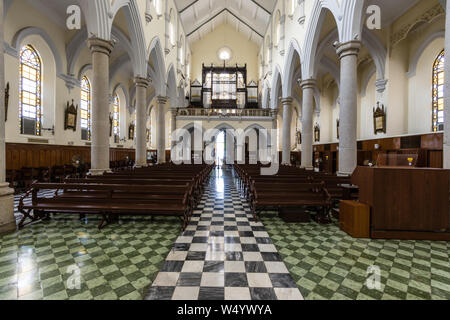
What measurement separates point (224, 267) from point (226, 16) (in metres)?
29.7

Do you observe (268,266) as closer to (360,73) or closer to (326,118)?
(360,73)

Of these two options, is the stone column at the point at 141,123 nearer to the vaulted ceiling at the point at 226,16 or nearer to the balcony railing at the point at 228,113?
the balcony railing at the point at 228,113

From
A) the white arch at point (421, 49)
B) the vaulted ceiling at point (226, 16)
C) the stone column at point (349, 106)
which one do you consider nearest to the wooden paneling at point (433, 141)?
the white arch at point (421, 49)

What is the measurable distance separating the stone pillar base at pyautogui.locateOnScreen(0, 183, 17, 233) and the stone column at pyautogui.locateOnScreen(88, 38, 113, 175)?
312cm

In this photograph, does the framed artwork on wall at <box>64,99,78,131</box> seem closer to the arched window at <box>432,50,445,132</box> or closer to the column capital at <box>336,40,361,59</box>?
the column capital at <box>336,40,361,59</box>

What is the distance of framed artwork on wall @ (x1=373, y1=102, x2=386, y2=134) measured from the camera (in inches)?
452

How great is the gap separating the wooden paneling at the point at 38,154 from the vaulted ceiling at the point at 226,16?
1452 cm

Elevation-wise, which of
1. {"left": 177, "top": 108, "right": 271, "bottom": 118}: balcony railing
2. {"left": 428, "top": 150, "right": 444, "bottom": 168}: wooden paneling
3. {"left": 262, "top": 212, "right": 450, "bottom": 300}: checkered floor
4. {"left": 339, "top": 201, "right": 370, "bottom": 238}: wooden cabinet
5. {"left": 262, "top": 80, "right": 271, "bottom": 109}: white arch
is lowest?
{"left": 262, "top": 212, "right": 450, "bottom": 300}: checkered floor

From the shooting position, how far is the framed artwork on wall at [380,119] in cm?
1149

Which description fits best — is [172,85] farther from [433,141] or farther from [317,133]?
[433,141]

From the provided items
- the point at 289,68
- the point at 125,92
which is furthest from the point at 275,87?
the point at 125,92

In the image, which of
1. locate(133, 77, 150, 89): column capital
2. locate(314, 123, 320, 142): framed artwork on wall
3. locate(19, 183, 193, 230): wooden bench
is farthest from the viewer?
locate(314, 123, 320, 142): framed artwork on wall

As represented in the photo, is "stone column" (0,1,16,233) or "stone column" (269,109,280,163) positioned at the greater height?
"stone column" (269,109,280,163)

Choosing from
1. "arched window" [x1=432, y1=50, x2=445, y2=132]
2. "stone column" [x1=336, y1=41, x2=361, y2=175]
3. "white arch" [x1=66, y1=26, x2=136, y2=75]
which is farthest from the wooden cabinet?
"white arch" [x1=66, y1=26, x2=136, y2=75]
